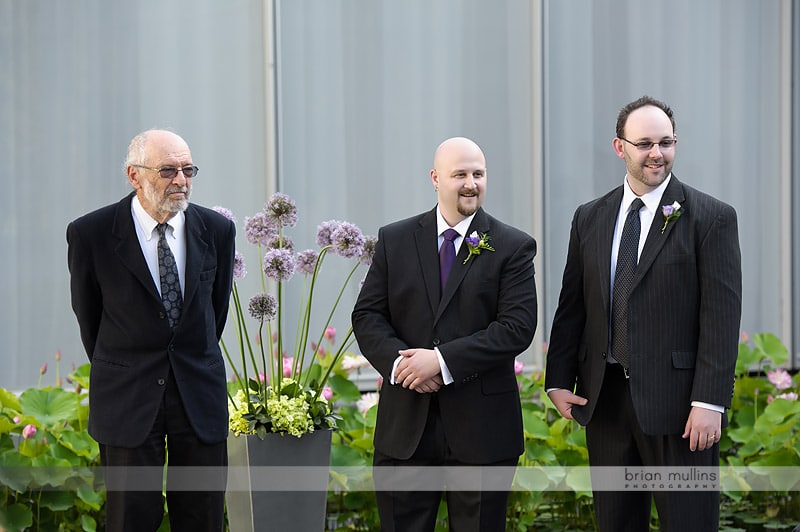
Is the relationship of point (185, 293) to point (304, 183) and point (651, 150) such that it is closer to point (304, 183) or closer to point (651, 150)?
point (651, 150)

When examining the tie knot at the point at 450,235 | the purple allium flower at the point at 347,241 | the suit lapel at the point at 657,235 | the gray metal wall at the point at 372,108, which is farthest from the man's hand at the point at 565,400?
the gray metal wall at the point at 372,108

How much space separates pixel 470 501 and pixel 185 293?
1055 millimetres

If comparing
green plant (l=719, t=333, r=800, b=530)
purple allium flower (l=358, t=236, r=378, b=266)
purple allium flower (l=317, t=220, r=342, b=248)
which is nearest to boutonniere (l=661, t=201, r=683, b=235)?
purple allium flower (l=358, t=236, r=378, b=266)

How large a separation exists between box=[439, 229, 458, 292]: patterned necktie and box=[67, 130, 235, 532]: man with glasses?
73 cm

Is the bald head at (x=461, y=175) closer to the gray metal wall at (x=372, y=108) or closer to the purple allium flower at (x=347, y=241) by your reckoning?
the purple allium flower at (x=347, y=241)

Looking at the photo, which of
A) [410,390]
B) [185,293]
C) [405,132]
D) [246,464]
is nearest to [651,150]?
[410,390]

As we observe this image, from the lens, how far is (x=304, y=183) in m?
5.21

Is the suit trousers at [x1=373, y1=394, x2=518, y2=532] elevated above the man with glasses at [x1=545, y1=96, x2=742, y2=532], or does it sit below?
below

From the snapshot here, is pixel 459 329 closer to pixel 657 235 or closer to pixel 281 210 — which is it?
pixel 657 235

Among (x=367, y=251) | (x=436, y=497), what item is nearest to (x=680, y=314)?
(x=436, y=497)

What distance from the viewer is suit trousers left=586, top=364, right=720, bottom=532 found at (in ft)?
9.87

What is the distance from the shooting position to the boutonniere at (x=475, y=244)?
10.6 ft

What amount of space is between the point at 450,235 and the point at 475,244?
0.32ft

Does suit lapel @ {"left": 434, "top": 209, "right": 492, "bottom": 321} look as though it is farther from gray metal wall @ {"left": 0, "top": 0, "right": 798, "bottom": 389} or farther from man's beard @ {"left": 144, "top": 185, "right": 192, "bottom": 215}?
gray metal wall @ {"left": 0, "top": 0, "right": 798, "bottom": 389}
